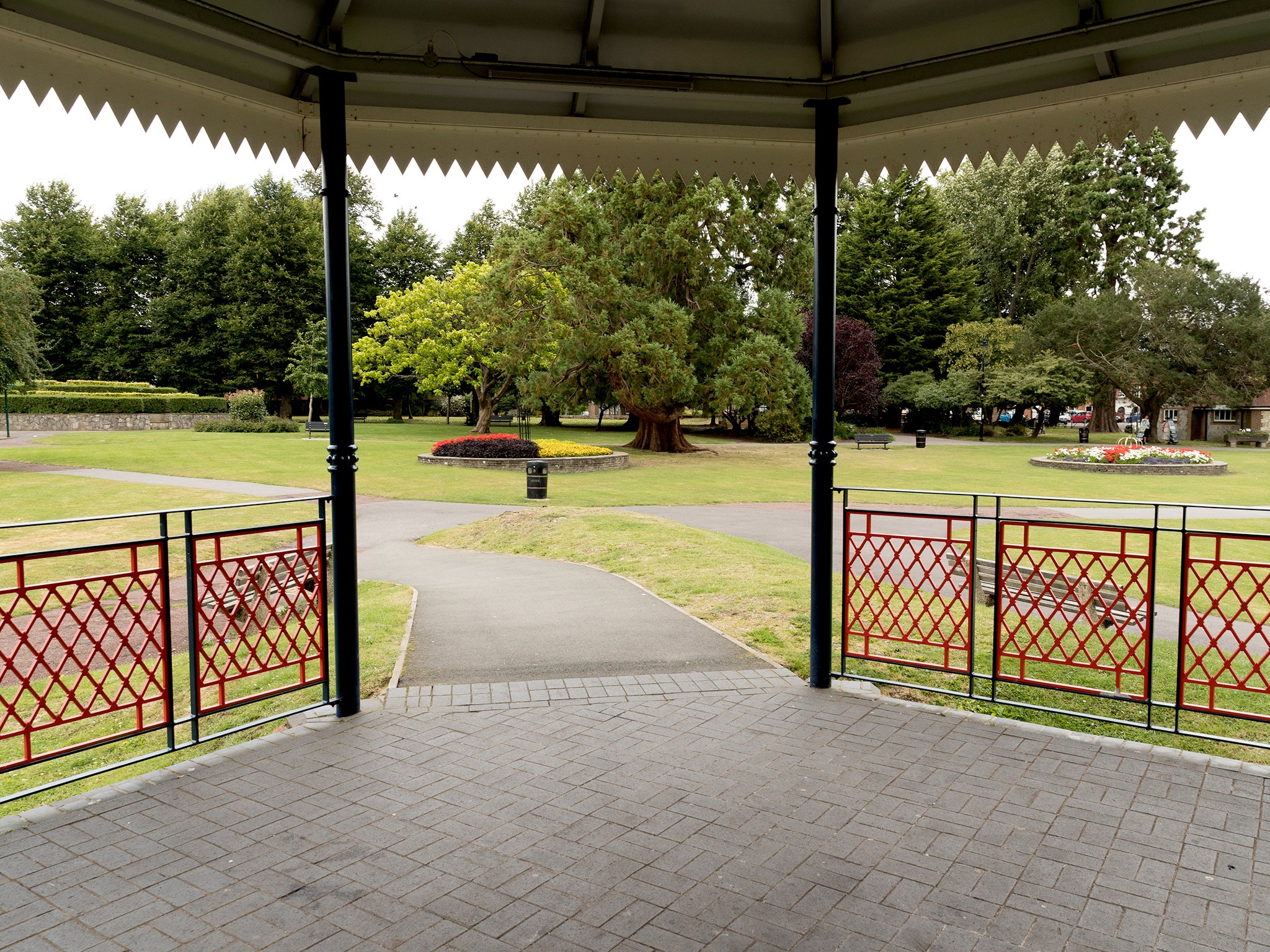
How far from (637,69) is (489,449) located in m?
22.5

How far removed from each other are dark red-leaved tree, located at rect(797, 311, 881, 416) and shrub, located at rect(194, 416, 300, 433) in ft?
98.0

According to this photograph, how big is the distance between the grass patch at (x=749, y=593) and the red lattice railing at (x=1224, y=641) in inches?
9.1

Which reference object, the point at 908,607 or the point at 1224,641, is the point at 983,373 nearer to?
the point at 1224,641

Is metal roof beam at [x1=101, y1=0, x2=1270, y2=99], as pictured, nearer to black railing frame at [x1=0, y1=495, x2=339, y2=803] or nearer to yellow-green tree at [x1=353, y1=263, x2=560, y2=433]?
black railing frame at [x1=0, y1=495, x2=339, y2=803]

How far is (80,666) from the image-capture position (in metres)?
4.21

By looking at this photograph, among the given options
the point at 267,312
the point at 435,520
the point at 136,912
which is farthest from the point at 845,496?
the point at 267,312

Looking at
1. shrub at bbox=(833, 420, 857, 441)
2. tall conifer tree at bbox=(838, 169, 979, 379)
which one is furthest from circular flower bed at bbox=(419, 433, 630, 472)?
tall conifer tree at bbox=(838, 169, 979, 379)

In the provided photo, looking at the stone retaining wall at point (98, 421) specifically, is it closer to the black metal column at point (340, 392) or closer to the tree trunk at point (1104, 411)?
the black metal column at point (340, 392)

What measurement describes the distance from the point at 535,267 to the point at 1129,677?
1170 inches

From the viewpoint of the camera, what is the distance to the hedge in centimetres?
4081

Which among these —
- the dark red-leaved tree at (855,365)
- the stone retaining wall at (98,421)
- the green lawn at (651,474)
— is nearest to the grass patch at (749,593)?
the green lawn at (651,474)

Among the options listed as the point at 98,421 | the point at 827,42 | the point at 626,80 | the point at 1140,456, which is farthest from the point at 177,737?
the point at 98,421

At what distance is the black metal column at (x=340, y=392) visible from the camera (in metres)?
5.12

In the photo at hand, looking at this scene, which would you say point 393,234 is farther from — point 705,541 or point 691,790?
point 691,790
